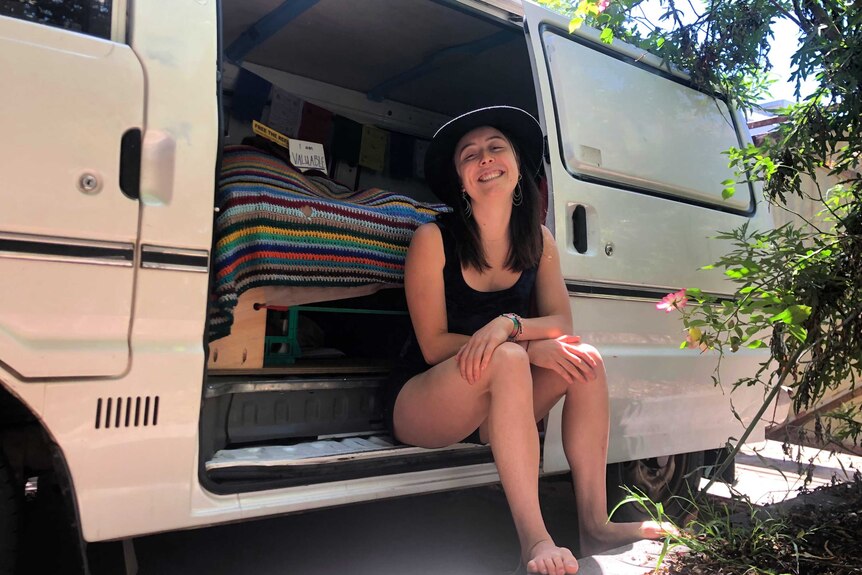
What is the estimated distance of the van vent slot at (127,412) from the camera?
1604 millimetres

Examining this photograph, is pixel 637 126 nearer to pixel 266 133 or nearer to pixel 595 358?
pixel 595 358

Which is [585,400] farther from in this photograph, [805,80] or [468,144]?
[805,80]

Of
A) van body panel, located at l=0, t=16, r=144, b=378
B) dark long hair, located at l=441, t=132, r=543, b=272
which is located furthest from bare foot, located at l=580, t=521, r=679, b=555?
van body panel, located at l=0, t=16, r=144, b=378

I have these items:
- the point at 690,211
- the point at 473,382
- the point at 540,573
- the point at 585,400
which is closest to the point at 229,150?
the point at 473,382

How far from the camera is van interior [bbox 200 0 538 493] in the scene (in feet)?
7.10

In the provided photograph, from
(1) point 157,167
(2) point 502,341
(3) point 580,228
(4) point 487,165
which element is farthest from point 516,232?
(1) point 157,167

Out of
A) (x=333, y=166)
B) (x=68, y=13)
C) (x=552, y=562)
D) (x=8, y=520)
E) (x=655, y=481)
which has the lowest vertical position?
(x=655, y=481)

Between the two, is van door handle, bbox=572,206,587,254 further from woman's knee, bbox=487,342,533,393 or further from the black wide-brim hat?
woman's knee, bbox=487,342,533,393

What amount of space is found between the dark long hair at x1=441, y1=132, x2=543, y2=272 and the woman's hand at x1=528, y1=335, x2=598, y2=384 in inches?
15.1

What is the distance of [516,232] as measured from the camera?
→ 8.24 ft

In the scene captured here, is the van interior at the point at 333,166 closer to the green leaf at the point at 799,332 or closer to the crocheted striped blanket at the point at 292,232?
the crocheted striped blanket at the point at 292,232

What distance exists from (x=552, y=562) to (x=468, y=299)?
0.99 meters

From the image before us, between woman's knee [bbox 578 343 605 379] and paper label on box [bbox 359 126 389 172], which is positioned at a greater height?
paper label on box [bbox 359 126 389 172]

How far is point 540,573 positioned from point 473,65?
2827 mm
